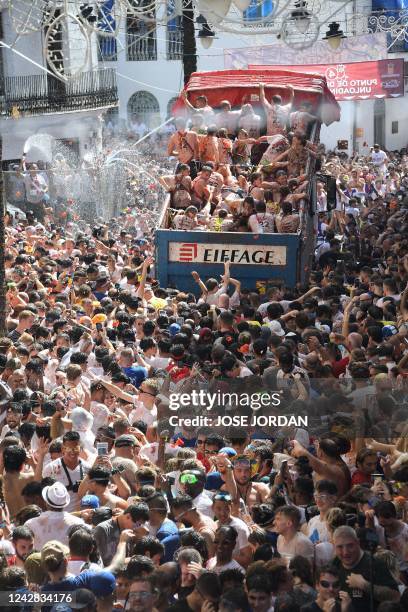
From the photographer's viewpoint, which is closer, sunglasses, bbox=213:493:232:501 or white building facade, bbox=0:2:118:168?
sunglasses, bbox=213:493:232:501

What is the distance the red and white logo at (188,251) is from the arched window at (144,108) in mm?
27121

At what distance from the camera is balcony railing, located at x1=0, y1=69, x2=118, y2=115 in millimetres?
29797

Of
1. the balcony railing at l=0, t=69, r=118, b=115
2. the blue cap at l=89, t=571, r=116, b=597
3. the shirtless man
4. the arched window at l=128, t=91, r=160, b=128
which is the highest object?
the balcony railing at l=0, t=69, r=118, b=115

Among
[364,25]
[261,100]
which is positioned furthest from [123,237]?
[364,25]

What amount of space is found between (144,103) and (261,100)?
2516 cm

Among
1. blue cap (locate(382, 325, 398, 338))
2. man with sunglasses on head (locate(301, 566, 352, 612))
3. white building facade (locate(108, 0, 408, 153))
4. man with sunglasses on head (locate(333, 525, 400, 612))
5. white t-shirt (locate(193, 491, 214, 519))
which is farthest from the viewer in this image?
white building facade (locate(108, 0, 408, 153))

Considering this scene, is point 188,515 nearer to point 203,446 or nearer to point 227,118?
point 203,446

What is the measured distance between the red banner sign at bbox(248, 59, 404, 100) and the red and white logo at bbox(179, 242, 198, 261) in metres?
17.6

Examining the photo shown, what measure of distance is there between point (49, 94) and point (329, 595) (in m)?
26.7

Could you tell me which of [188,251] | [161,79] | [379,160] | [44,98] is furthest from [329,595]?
[161,79]

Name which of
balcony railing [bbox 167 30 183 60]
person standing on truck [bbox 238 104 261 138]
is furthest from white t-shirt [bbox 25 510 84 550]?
balcony railing [bbox 167 30 183 60]

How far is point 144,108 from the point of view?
42938 mm

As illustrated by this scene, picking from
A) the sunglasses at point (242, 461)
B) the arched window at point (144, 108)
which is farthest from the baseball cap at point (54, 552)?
the arched window at point (144, 108)

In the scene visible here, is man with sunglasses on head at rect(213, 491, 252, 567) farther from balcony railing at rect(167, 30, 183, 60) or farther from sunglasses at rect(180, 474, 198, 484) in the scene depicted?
balcony railing at rect(167, 30, 183, 60)
